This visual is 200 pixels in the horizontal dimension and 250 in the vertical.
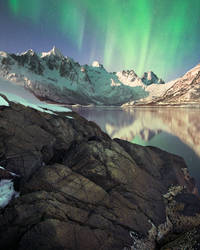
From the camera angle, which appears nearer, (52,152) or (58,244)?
(58,244)

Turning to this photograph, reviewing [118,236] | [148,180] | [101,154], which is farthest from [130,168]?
[118,236]

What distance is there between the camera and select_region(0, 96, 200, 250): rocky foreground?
4090 millimetres

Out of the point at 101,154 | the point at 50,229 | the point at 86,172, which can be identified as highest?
the point at 101,154

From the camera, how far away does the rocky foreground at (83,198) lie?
409 centimetres

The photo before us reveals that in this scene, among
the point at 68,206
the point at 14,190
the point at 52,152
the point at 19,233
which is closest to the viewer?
the point at 19,233

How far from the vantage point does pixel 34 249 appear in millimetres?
3703

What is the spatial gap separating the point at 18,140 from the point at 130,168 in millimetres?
5773

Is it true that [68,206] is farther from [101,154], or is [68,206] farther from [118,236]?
[101,154]

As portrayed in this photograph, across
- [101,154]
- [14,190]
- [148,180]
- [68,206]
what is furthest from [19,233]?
[148,180]

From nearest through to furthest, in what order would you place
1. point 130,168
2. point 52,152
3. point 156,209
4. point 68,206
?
point 68,206 → point 156,209 → point 130,168 → point 52,152

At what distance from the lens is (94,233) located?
432 centimetres

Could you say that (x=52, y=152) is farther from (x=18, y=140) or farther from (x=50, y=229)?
(x=50, y=229)

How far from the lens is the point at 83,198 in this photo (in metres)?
5.32

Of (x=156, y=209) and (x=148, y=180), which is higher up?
(x=148, y=180)
